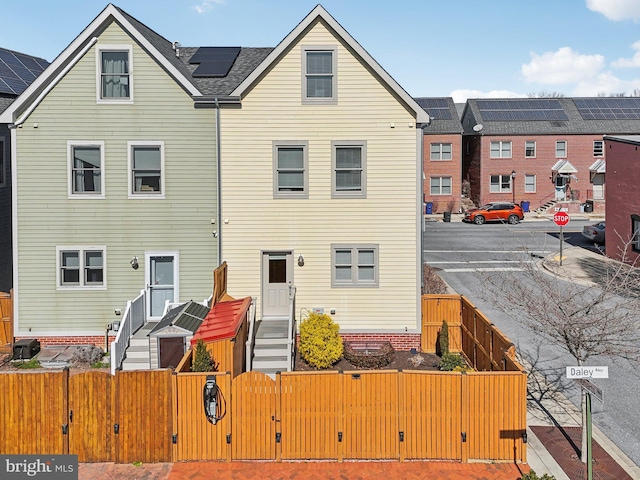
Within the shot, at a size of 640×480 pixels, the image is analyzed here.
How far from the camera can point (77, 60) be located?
1766 cm

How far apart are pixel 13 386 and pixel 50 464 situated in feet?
5.70

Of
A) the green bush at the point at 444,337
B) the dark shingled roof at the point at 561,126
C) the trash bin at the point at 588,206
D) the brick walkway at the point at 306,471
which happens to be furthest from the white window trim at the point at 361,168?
the trash bin at the point at 588,206

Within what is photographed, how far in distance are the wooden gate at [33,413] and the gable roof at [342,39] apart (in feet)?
33.9

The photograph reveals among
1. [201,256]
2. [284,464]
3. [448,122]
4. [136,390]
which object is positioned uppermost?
[448,122]

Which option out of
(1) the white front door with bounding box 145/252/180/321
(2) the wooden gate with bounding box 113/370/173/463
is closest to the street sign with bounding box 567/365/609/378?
(2) the wooden gate with bounding box 113/370/173/463

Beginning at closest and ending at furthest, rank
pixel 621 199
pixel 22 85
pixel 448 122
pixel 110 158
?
pixel 110 158 < pixel 22 85 < pixel 621 199 < pixel 448 122

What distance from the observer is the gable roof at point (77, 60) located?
57.1 feet

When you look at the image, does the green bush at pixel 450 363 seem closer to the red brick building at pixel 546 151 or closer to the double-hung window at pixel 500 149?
the red brick building at pixel 546 151

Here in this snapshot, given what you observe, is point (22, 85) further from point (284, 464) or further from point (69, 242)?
point (284, 464)

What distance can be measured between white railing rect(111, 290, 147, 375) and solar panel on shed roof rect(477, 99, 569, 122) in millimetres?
43049

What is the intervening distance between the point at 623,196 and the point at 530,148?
22329 mm

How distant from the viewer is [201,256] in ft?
60.2

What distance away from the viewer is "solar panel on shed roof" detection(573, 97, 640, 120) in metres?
52.0

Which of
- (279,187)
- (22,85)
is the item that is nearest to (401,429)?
(279,187)
